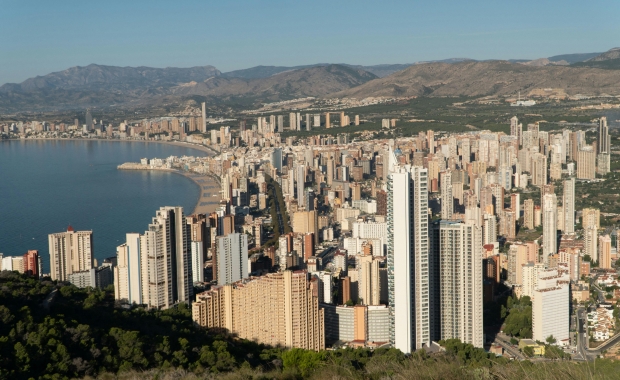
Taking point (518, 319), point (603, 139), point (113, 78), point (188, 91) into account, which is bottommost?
point (518, 319)

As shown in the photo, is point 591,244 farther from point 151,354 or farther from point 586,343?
point 151,354

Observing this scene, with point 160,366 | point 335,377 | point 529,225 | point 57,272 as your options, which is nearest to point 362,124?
point 529,225

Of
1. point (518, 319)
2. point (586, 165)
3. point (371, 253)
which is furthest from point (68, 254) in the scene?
point (586, 165)

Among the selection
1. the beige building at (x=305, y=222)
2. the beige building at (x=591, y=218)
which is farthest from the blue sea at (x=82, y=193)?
the beige building at (x=591, y=218)

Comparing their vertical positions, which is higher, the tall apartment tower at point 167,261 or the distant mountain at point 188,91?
the distant mountain at point 188,91

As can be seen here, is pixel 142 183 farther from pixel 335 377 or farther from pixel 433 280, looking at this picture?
pixel 335 377

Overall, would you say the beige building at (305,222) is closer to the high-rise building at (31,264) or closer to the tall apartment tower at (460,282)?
the high-rise building at (31,264)

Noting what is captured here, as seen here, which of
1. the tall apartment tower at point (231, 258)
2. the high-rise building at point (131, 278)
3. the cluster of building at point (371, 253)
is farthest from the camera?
the tall apartment tower at point (231, 258)
